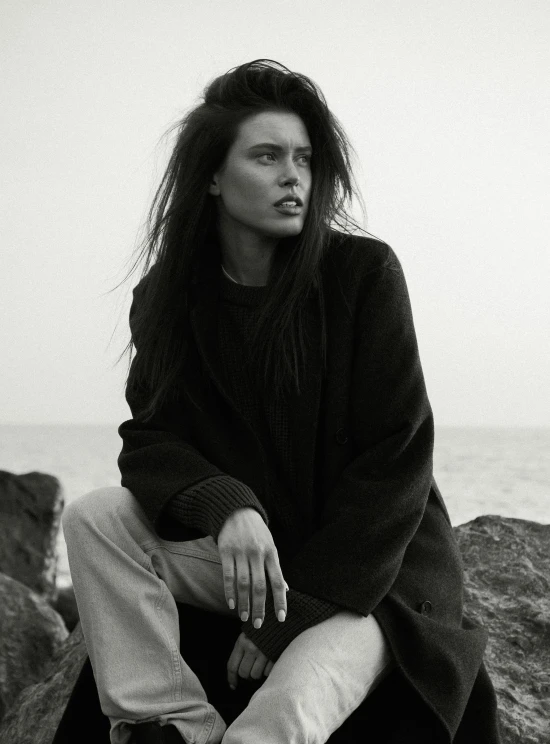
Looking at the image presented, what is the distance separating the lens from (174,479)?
278 cm

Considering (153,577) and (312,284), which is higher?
(312,284)

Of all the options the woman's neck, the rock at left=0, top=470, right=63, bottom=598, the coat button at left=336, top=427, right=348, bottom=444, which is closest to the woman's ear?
the woman's neck

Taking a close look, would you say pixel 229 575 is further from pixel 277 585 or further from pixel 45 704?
pixel 45 704

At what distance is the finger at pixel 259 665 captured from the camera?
273 cm

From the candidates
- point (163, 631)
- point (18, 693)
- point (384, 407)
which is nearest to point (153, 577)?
point (163, 631)

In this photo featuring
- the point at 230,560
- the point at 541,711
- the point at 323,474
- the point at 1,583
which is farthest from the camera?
the point at 1,583

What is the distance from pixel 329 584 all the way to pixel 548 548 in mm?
1603

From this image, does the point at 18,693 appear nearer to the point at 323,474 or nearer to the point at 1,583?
the point at 1,583

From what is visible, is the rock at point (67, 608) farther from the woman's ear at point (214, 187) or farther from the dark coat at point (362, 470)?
the woman's ear at point (214, 187)

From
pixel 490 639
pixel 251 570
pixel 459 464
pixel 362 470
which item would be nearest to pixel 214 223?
pixel 362 470

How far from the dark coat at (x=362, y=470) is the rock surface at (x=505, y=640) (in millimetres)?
314

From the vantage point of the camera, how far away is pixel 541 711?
3.14 meters

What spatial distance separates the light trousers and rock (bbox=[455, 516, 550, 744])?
27.2 inches

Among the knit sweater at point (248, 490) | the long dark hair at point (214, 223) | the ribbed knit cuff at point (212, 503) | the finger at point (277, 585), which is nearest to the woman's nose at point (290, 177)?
the long dark hair at point (214, 223)
